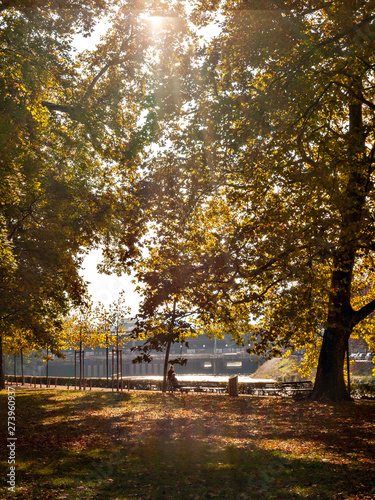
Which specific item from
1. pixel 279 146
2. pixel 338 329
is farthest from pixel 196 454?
pixel 338 329

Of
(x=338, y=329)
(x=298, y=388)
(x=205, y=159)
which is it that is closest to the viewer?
(x=205, y=159)

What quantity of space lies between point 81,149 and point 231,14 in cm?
700

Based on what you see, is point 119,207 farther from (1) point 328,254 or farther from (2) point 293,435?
(2) point 293,435

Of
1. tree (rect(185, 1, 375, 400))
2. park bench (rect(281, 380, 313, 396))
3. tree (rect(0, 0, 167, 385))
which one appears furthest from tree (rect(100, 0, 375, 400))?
park bench (rect(281, 380, 313, 396))

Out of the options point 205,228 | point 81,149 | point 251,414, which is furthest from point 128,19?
point 251,414

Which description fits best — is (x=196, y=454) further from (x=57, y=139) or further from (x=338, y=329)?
(x=57, y=139)

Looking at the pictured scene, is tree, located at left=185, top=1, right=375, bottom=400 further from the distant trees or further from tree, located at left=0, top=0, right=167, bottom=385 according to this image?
tree, located at left=0, top=0, right=167, bottom=385

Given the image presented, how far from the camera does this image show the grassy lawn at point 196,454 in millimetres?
6578

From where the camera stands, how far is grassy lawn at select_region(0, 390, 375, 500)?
658 centimetres

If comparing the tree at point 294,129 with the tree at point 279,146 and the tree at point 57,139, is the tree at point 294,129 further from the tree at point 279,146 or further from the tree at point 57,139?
the tree at point 57,139

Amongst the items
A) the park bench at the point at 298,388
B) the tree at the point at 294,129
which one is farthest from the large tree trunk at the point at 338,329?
the park bench at the point at 298,388

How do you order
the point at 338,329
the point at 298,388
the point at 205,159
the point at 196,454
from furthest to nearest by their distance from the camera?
1. the point at 298,388
2. the point at 338,329
3. the point at 205,159
4. the point at 196,454

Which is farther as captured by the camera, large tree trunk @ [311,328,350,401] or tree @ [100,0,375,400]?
large tree trunk @ [311,328,350,401]

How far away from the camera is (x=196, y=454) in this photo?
8641 mm
